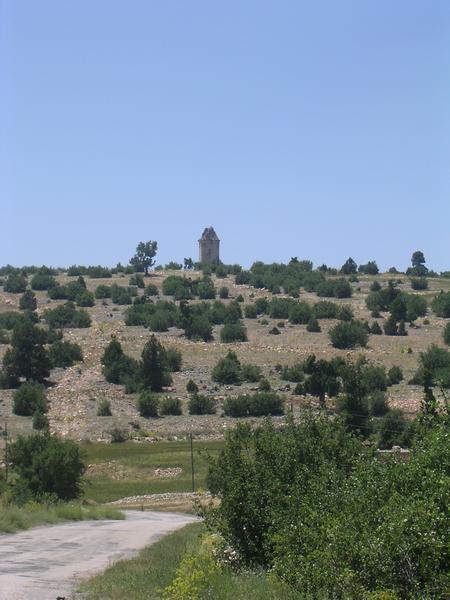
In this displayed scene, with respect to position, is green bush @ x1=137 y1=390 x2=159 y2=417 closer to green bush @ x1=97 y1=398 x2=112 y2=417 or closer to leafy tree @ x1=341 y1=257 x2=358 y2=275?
green bush @ x1=97 y1=398 x2=112 y2=417

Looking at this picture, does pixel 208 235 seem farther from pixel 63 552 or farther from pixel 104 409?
pixel 63 552

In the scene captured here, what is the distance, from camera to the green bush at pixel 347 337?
4011 inches

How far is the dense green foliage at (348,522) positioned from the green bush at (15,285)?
12318cm

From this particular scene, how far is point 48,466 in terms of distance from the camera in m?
43.2

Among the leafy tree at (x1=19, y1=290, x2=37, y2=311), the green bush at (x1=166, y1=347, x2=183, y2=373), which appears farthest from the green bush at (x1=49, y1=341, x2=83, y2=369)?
the leafy tree at (x1=19, y1=290, x2=37, y2=311)

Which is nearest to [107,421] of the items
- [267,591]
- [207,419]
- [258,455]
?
[207,419]

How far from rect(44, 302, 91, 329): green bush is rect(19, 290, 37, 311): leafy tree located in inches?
377

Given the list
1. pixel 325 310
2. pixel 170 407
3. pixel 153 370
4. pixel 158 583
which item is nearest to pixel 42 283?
pixel 325 310

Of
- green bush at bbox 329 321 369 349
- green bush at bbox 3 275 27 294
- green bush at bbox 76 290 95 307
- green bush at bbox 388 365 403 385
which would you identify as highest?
green bush at bbox 3 275 27 294

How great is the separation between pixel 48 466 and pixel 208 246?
142084 mm

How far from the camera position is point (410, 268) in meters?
176

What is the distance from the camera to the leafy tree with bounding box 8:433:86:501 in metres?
43.3

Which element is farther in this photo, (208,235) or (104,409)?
(208,235)

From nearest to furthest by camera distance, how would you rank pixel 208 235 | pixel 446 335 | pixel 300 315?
pixel 446 335 < pixel 300 315 < pixel 208 235
